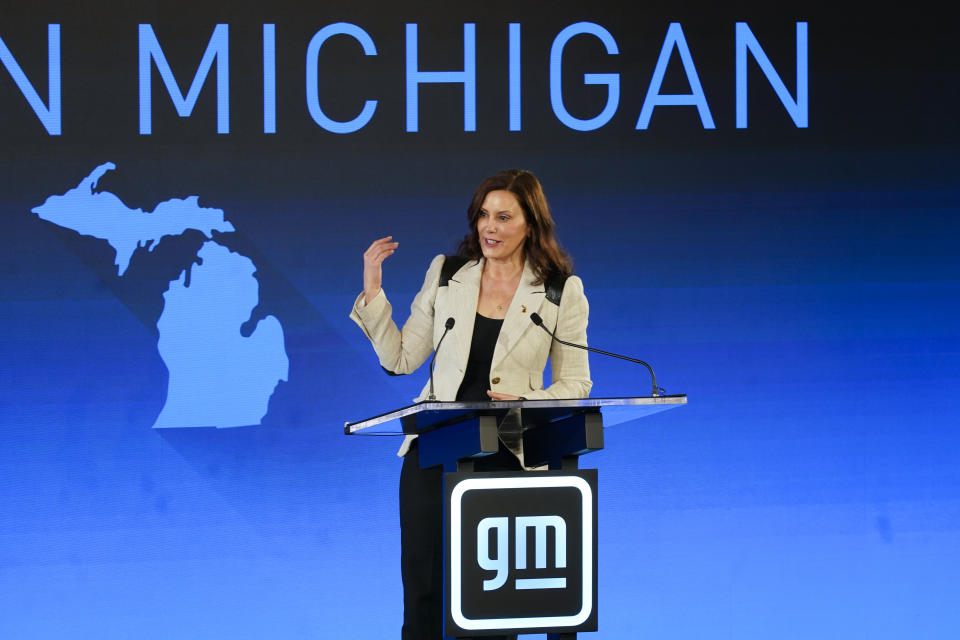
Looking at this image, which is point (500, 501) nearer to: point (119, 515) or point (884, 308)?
point (119, 515)

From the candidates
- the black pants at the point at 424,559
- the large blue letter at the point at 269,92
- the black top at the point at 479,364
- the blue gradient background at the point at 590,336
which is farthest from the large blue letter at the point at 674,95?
the black pants at the point at 424,559

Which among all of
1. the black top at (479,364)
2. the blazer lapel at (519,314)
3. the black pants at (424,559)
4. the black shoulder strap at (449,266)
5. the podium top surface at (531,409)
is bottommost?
the black pants at (424,559)

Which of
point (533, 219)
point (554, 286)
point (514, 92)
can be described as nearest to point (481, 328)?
point (554, 286)

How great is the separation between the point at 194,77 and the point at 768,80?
1929 mm

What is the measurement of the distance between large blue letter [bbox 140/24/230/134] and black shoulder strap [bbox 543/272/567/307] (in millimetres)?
1590

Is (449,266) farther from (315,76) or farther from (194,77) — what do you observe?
(194,77)

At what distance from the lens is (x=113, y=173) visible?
3.71 meters

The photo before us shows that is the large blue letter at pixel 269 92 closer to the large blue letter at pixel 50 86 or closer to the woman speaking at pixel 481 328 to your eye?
the large blue letter at pixel 50 86

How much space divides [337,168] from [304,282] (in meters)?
0.40

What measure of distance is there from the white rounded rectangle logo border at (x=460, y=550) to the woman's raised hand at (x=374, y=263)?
1.93 ft

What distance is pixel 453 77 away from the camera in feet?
12.4

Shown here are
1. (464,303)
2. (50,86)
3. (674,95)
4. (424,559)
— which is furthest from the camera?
(674,95)

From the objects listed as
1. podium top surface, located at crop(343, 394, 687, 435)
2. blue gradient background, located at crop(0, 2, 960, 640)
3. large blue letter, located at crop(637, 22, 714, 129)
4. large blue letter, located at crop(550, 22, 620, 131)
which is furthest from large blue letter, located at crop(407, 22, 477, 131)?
podium top surface, located at crop(343, 394, 687, 435)

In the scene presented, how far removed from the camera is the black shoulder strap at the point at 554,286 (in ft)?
8.46
